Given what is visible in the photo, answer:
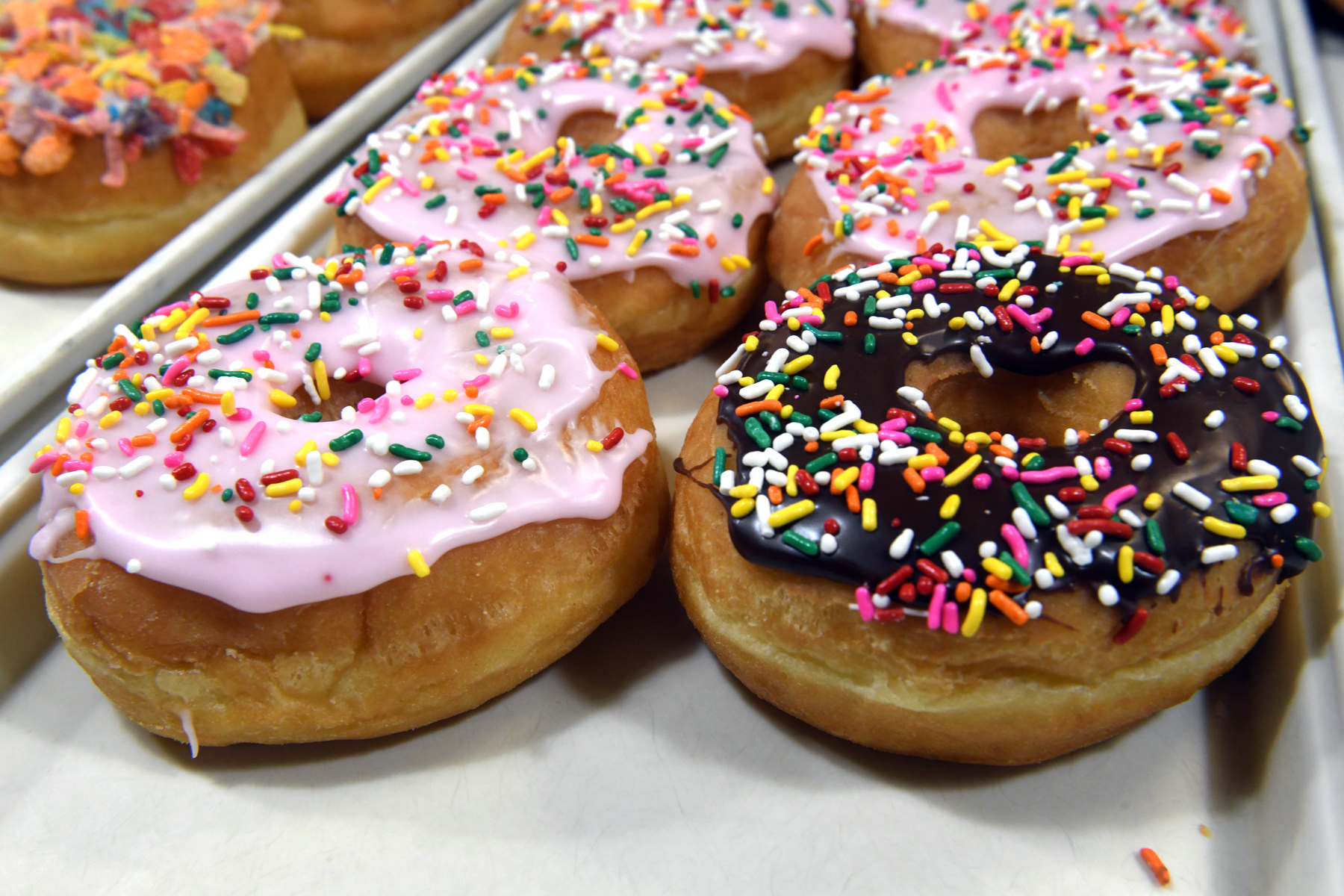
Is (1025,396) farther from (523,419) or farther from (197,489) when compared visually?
(197,489)

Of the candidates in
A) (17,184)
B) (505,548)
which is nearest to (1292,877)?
(505,548)

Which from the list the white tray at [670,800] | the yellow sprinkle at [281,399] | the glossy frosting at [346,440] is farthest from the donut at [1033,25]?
the yellow sprinkle at [281,399]

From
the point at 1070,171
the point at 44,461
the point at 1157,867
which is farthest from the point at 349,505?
the point at 1070,171

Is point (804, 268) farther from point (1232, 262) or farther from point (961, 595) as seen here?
point (961, 595)

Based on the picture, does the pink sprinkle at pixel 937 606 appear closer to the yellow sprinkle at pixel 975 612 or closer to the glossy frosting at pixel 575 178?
→ the yellow sprinkle at pixel 975 612

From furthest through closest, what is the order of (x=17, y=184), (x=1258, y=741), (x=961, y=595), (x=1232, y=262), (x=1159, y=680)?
(x=17, y=184) < (x=1232, y=262) < (x=1258, y=741) < (x=1159, y=680) < (x=961, y=595)
